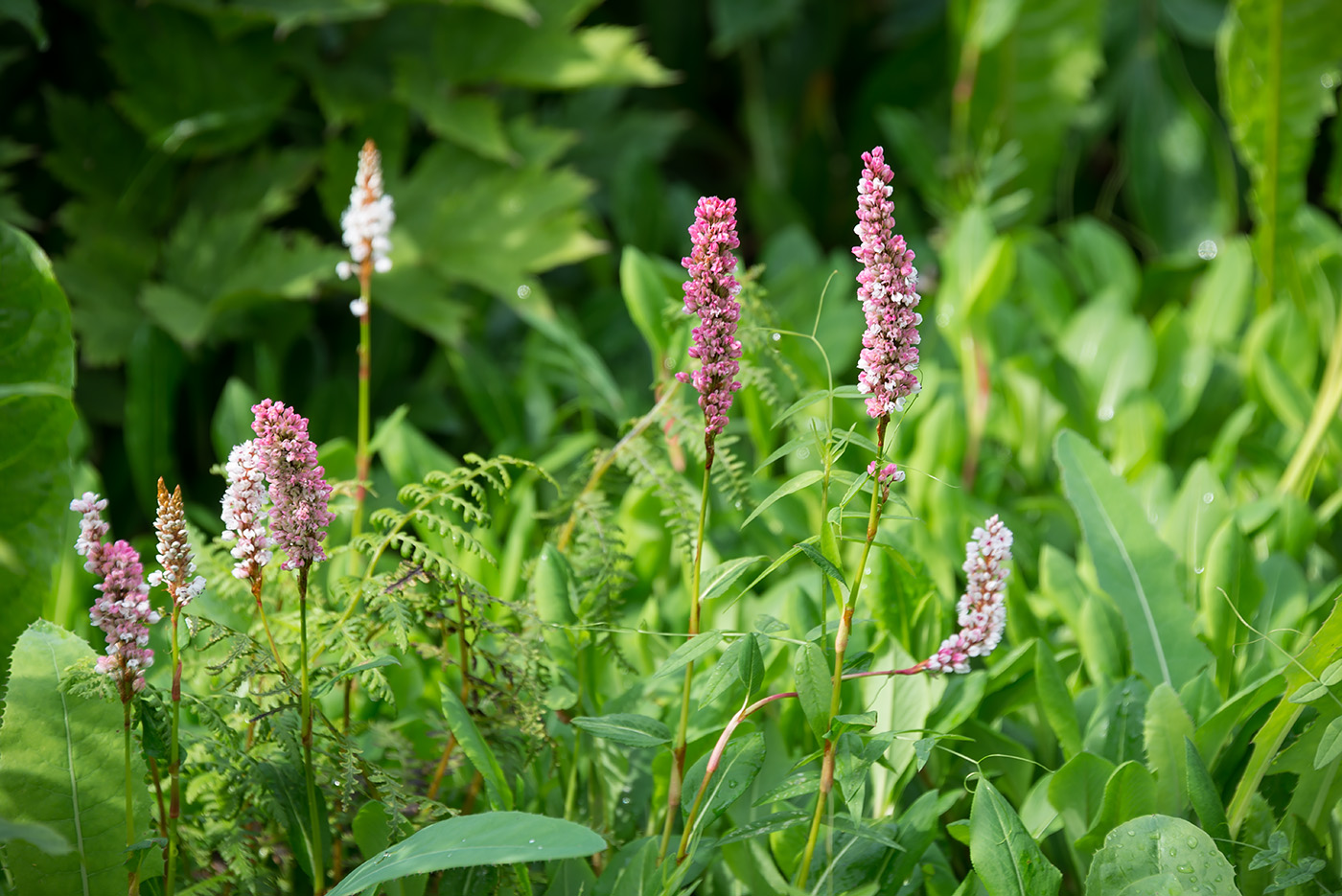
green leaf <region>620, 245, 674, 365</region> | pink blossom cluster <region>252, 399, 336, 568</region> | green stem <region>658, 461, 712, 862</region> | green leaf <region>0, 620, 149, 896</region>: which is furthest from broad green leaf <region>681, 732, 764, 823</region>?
green leaf <region>620, 245, 674, 365</region>

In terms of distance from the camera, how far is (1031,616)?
1.27 metres

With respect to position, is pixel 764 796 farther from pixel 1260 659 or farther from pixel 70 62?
pixel 70 62

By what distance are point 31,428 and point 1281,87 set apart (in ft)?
6.25

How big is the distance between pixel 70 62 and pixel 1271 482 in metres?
2.15

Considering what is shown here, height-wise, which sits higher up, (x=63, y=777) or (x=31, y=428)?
(x=31, y=428)

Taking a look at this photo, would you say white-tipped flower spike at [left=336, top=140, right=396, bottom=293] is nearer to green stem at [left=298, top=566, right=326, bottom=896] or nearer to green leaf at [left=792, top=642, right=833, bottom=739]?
green stem at [left=298, top=566, right=326, bottom=896]

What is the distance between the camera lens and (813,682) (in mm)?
857

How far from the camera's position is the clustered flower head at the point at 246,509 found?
812 millimetres

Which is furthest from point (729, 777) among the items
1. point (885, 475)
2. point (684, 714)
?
point (885, 475)

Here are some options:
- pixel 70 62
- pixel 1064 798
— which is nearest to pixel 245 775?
pixel 1064 798

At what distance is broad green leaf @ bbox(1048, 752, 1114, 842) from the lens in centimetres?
100

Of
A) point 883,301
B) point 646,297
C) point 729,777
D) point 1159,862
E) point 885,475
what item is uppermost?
point 646,297

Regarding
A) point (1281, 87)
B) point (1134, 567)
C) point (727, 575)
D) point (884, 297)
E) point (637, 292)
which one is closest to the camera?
point (884, 297)

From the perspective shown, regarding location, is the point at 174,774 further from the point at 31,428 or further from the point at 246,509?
the point at 31,428
